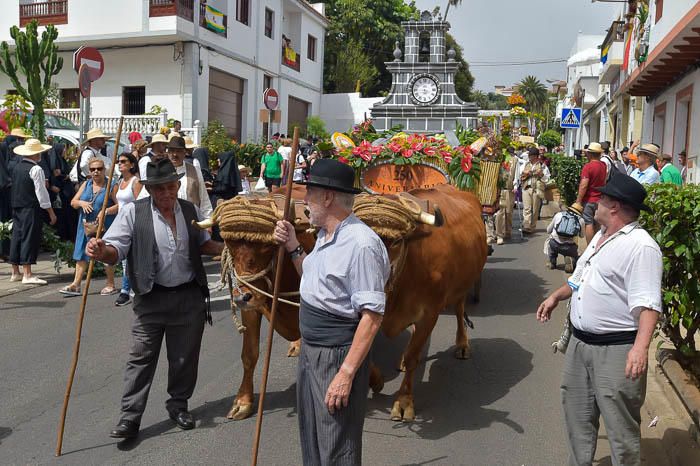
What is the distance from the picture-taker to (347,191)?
370cm

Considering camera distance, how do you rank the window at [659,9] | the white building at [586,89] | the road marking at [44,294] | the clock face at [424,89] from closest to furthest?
the road marking at [44,294] < the window at [659,9] < the clock face at [424,89] < the white building at [586,89]

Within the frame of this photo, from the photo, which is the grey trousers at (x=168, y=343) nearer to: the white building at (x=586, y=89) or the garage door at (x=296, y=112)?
the garage door at (x=296, y=112)

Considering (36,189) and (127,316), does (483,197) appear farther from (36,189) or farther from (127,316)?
(36,189)

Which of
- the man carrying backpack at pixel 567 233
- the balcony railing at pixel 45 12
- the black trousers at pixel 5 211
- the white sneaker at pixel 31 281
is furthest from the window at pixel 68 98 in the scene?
the man carrying backpack at pixel 567 233

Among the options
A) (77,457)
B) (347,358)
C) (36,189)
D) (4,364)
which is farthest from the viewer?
(36,189)

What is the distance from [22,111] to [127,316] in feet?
27.3

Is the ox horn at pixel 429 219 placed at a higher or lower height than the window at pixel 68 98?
lower

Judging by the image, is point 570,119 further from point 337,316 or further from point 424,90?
point 337,316

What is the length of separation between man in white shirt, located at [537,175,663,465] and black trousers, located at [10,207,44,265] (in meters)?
8.65

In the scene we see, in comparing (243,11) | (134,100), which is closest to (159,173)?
(134,100)

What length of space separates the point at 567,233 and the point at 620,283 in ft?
24.2

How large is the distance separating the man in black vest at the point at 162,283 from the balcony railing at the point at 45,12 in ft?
75.0

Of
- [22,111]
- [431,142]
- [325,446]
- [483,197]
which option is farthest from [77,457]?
[22,111]

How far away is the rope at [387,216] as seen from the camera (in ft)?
16.9
